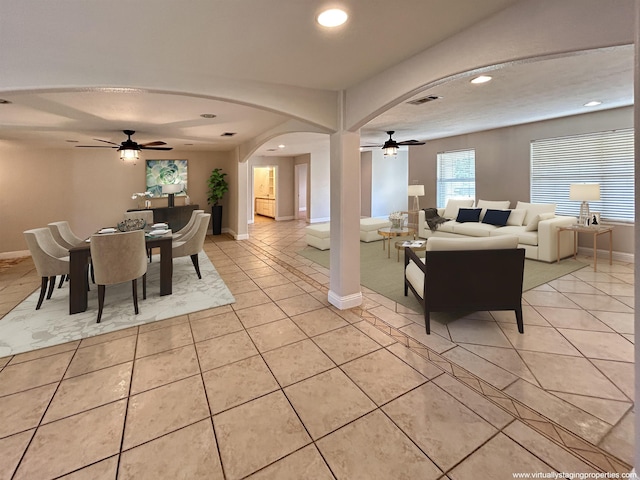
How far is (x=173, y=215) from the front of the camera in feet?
24.6

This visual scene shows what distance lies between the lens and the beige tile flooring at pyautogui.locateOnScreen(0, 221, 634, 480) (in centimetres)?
149

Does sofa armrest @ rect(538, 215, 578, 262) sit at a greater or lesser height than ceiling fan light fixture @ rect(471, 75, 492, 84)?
lesser

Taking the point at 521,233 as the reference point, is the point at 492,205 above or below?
above

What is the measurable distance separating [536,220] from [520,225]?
1.49 feet

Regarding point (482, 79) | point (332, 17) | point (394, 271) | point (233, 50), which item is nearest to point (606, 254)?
point (394, 271)

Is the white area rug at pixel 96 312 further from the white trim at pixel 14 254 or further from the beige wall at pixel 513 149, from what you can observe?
the beige wall at pixel 513 149

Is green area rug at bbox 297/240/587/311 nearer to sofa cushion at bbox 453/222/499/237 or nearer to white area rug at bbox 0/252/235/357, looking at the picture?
sofa cushion at bbox 453/222/499/237

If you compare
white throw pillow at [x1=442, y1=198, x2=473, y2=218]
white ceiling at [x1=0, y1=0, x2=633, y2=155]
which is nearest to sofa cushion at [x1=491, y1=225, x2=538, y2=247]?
white throw pillow at [x1=442, y1=198, x2=473, y2=218]

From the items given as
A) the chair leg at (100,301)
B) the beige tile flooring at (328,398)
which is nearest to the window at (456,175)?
the beige tile flooring at (328,398)

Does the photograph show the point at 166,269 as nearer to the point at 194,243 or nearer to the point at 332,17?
the point at 194,243

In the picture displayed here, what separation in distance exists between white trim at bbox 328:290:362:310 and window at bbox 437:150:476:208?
529 cm

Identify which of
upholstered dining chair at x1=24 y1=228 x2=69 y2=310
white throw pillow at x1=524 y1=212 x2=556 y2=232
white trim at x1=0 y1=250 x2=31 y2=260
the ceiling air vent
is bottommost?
white trim at x1=0 y1=250 x2=31 y2=260

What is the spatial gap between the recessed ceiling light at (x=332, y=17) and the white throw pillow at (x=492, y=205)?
575 centimetres

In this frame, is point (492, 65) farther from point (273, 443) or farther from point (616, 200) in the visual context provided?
point (616, 200)
